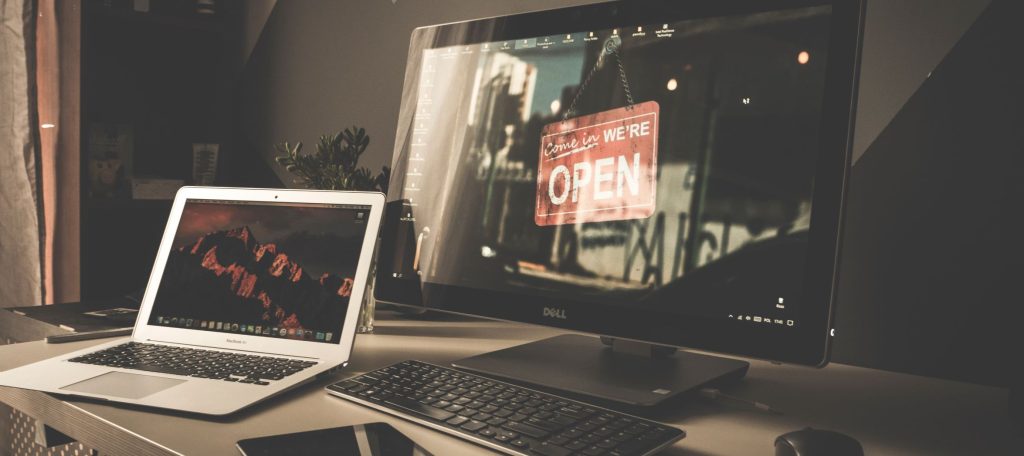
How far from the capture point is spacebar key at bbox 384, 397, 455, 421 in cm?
74

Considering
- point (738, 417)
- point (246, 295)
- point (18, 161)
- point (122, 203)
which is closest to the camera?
point (738, 417)

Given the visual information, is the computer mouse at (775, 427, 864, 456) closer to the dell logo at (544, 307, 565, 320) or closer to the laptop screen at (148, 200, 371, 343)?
the dell logo at (544, 307, 565, 320)

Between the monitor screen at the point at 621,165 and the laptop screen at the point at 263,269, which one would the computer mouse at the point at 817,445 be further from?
the laptop screen at the point at 263,269

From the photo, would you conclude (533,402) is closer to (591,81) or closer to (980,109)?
(591,81)

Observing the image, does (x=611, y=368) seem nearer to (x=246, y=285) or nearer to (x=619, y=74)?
(x=619, y=74)

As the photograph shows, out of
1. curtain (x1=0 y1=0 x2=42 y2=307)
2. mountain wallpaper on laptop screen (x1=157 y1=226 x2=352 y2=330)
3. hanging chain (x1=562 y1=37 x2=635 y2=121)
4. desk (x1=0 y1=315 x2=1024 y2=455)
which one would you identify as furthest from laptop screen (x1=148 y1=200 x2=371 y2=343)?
curtain (x1=0 y1=0 x2=42 y2=307)

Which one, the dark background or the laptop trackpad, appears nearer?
the laptop trackpad

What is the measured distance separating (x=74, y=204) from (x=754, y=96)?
5.69 feet

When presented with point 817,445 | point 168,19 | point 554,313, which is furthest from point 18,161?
point 817,445

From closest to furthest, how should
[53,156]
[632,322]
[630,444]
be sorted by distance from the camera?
1. [630,444]
2. [632,322]
3. [53,156]

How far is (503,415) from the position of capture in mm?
728

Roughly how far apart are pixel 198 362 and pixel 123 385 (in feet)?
0.36

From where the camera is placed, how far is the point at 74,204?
1.90 meters

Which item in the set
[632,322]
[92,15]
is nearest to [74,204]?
[92,15]
